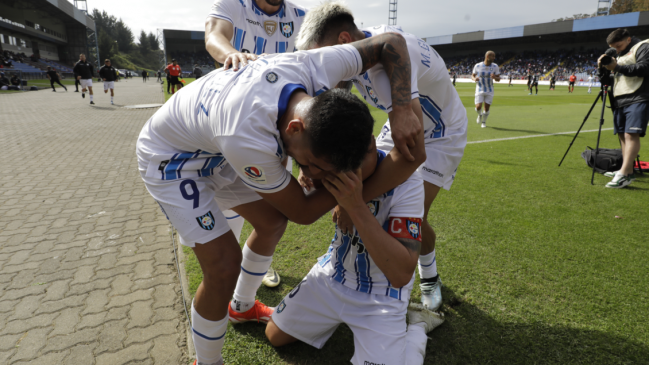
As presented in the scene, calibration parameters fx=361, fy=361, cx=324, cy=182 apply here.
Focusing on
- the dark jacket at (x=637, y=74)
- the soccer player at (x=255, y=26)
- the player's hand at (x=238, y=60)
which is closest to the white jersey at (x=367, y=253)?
the player's hand at (x=238, y=60)

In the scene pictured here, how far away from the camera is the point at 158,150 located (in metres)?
1.91

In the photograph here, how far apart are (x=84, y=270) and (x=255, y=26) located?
8.92 ft

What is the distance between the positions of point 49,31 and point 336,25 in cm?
7744

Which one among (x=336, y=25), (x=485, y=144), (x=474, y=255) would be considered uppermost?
(x=336, y=25)

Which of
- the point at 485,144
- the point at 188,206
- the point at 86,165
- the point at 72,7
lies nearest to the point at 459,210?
the point at 188,206

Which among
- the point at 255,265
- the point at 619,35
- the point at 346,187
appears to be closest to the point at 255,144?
the point at 346,187

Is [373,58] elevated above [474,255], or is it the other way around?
[373,58]

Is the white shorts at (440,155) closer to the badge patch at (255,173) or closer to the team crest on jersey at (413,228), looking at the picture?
the team crest on jersey at (413,228)

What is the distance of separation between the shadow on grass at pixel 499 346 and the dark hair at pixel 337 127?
4.85ft

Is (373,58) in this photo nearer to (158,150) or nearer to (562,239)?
(158,150)

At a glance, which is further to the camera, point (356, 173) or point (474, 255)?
point (474, 255)

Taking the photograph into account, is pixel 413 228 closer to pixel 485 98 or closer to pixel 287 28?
pixel 287 28

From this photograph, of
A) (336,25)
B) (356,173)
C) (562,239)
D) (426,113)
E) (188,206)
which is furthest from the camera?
(562,239)

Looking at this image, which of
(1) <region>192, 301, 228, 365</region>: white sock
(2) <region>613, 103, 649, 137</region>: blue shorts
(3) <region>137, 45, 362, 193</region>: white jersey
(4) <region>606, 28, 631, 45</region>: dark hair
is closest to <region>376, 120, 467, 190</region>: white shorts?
(3) <region>137, 45, 362, 193</region>: white jersey
